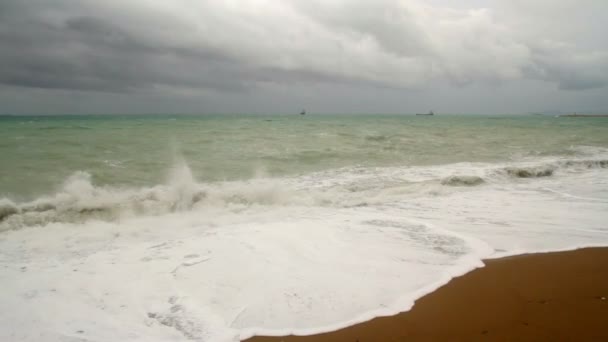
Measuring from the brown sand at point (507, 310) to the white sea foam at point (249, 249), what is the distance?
0.20 metres

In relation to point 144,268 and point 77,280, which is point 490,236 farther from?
point 77,280

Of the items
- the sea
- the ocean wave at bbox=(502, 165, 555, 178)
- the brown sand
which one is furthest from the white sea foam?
the ocean wave at bbox=(502, 165, 555, 178)

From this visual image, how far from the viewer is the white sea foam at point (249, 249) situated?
10.9 feet

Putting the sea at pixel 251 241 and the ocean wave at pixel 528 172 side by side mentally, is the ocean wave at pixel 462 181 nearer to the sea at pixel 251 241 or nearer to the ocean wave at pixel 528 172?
the sea at pixel 251 241

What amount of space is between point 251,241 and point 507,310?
3473mm

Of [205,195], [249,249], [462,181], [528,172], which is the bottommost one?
[249,249]

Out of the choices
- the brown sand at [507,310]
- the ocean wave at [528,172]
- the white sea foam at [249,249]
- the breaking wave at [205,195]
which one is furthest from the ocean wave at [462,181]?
the brown sand at [507,310]

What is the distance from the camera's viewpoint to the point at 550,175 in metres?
11.8

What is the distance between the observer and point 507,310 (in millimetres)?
3260

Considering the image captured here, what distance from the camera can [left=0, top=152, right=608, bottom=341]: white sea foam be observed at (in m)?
3.32

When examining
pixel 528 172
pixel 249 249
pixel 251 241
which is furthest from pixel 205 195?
pixel 528 172

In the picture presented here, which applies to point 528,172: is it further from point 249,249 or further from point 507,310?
point 249,249

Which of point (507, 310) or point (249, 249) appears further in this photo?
point (249, 249)

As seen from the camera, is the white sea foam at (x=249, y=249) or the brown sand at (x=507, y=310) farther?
the white sea foam at (x=249, y=249)
